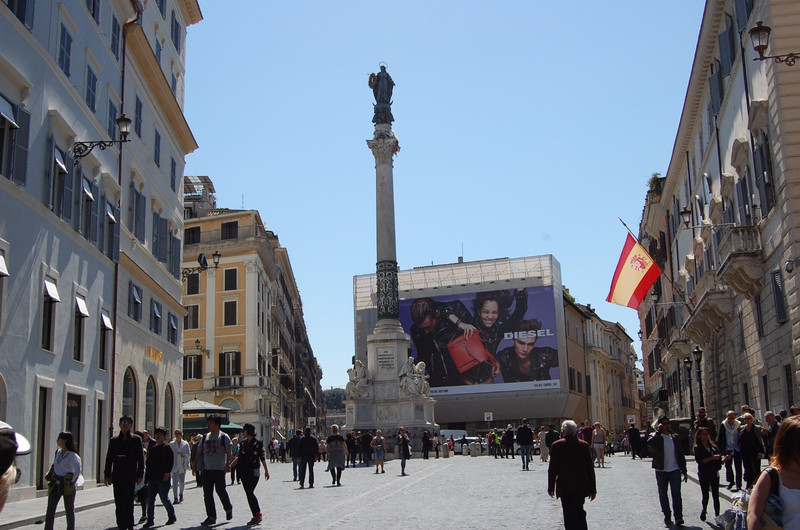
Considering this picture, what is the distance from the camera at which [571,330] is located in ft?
296

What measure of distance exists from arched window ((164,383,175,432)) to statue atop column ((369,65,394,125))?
2084cm

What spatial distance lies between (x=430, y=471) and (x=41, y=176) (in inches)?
612

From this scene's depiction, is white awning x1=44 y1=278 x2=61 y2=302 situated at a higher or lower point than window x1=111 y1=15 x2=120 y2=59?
lower

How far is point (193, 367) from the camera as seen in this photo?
59.7 m

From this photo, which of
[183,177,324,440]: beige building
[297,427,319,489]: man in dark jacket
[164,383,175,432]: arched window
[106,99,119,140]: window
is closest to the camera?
[297,427,319,489]: man in dark jacket

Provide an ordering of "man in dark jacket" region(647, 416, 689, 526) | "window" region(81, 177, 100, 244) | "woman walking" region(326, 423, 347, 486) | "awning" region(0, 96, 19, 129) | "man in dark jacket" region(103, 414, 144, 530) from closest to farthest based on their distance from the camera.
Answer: "man in dark jacket" region(103, 414, 144, 530)
"man in dark jacket" region(647, 416, 689, 526)
"awning" region(0, 96, 19, 129)
"woman walking" region(326, 423, 347, 486)
"window" region(81, 177, 100, 244)

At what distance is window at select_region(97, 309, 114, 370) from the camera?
26.1 m

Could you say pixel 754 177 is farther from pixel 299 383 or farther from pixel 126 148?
pixel 299 383

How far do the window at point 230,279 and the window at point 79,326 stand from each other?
1451 inches

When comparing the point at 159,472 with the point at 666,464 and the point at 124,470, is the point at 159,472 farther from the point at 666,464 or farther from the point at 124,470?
the point at 666,464

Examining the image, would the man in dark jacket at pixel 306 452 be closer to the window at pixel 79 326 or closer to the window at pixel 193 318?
the window at pixel 79 326

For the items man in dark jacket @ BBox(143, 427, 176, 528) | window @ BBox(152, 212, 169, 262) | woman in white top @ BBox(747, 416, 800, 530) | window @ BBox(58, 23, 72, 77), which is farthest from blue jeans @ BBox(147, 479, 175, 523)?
window @ BBox(152, 212, 169, 262)

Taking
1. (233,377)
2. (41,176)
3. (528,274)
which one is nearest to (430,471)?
(41,176)

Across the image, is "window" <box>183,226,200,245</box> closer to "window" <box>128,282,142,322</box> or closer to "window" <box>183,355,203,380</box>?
"window" <box>183,355,203,380</box>
